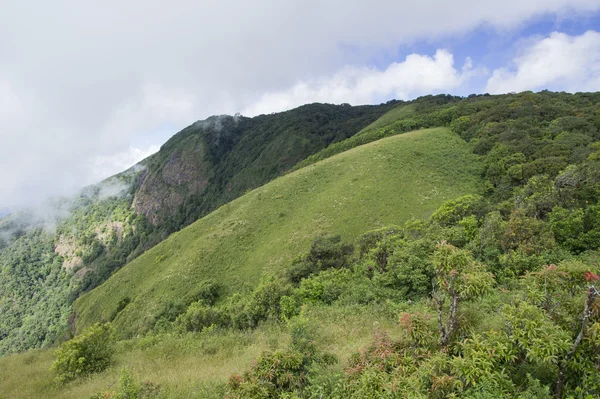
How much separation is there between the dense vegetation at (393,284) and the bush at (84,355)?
463 mm

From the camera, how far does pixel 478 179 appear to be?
4425 cm

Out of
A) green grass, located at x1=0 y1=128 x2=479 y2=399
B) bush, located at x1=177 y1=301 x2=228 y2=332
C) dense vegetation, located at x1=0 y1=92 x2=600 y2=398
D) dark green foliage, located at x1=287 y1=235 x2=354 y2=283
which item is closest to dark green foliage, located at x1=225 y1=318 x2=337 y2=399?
dense vegetation, located at x1=0 y1=92 x2=600 y2=398

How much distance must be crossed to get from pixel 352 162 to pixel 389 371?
163ft

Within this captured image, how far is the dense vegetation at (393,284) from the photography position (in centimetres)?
629

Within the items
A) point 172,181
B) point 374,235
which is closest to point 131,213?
point 172,181

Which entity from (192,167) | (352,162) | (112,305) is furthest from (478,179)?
(192,167)

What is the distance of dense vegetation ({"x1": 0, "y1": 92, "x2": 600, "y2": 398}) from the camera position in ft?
20.6

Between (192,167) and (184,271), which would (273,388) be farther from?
(192,167)

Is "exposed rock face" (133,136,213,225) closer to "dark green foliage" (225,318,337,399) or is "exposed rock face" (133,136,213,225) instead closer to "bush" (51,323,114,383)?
"bush" (51,323,114,383)

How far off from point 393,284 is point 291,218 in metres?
28.9

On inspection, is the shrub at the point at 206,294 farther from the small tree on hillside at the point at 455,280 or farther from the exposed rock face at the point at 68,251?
the exposed rock face at the point at 68,251

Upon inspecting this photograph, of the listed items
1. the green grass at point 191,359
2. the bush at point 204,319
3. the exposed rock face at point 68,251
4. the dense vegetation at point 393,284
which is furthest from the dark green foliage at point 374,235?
the green grass at point 191,359

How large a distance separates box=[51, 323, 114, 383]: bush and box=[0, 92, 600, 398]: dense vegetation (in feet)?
1.52

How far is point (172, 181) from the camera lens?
575 ft
